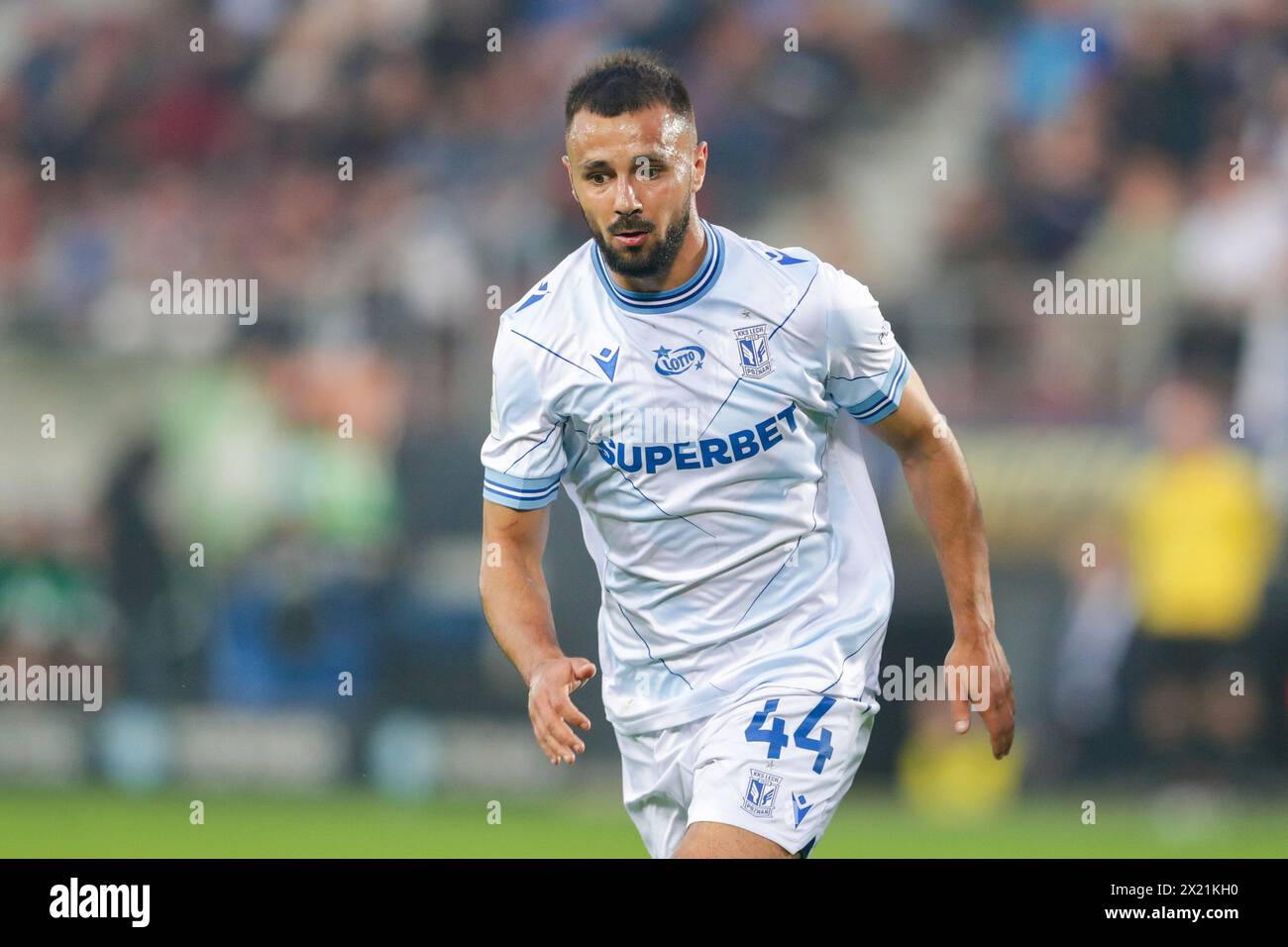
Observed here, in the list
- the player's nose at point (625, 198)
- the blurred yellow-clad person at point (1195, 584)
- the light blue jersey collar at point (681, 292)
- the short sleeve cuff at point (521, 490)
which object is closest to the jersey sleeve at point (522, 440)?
the short sleeve cuff at point (521, 490)

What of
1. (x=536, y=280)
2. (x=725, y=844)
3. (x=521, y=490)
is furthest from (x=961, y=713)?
(x=536, y=280)

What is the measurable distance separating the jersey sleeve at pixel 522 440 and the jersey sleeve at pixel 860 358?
0.85m

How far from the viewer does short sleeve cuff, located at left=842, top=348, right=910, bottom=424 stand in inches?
245

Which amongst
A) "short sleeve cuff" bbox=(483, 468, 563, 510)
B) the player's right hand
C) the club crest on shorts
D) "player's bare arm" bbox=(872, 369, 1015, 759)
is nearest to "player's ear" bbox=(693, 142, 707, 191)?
"player's bare arm" bbox=(872, 369, 1015, 759)

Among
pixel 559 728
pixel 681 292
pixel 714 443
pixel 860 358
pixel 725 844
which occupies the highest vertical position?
pixel 681 292

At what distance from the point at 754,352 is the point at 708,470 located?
375mm

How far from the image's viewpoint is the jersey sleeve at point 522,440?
6.23 m

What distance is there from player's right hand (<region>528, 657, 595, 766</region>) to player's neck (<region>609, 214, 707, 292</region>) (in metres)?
1.20

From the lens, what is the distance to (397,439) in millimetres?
13586

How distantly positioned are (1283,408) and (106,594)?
779 cm

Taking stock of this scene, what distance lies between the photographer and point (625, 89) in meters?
6.00

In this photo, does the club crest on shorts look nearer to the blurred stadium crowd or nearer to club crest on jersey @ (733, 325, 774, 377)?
club crest on jersey @ (733, 325, 774, 377)

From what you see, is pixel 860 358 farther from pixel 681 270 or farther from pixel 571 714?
pixel 571 714
